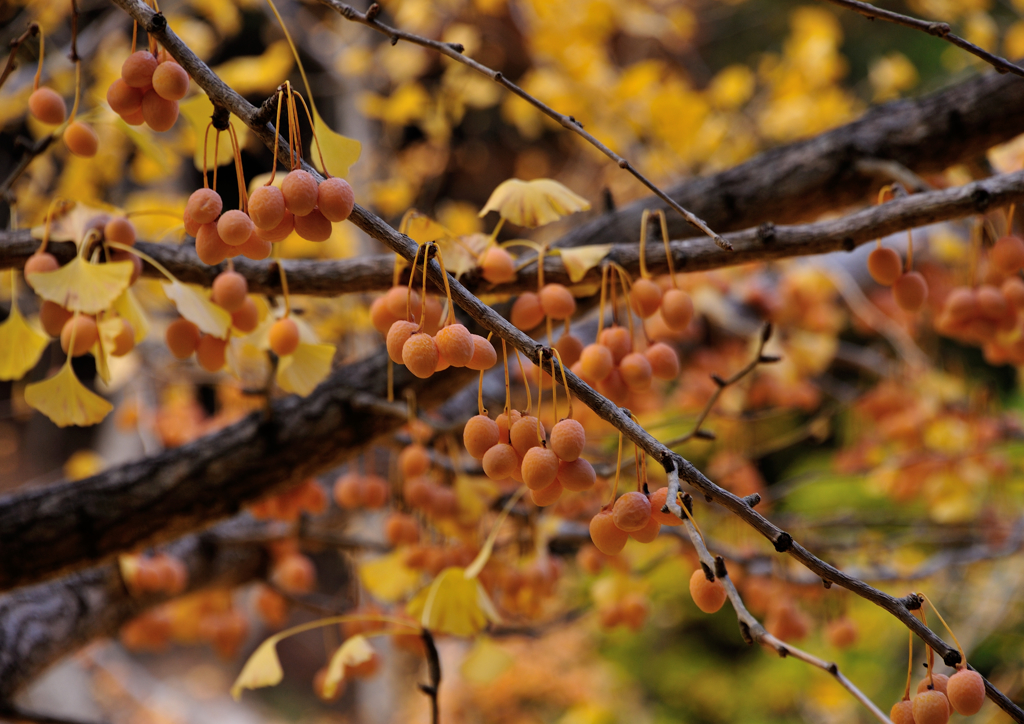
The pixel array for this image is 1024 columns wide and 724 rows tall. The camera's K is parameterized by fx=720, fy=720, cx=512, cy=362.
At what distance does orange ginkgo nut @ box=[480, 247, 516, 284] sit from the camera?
0.67 metres

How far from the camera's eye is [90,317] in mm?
633

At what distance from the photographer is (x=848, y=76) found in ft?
11.7

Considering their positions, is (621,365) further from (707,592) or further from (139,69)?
(139,69)

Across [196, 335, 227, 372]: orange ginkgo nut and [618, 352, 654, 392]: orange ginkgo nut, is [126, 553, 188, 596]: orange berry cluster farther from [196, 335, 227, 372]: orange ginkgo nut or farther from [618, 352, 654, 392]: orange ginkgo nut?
[618, 352, 654, 392]: orange ginkgo nut

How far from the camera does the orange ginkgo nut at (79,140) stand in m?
0.66

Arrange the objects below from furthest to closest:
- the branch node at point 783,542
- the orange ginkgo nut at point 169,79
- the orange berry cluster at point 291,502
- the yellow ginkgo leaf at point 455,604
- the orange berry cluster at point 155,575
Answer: the orange berry cluster at point 155,575
the orange berry cluster at point 291,502
the yellow ginkgo leaf at point 455,604
the orange ginkgo nut at point 169,79
the branch node at point 783,542

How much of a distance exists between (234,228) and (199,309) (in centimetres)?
19

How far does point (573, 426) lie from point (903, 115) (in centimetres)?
73

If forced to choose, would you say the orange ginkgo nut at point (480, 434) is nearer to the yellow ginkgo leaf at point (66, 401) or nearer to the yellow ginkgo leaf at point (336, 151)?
the yellow ginkgo leaf at point (336, 151)

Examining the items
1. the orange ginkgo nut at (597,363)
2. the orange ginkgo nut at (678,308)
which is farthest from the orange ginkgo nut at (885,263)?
the orange ginkgo nut at (597,363)

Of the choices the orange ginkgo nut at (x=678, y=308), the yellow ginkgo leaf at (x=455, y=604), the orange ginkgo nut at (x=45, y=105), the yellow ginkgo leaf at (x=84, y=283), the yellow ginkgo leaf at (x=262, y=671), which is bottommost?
the yellow ginkgo leaf at (x=262, y=671)

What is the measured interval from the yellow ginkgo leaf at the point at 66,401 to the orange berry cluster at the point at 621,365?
0.43 m

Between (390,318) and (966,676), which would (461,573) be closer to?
(390,318)

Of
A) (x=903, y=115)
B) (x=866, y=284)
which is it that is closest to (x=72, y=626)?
(x=903, y=115)
